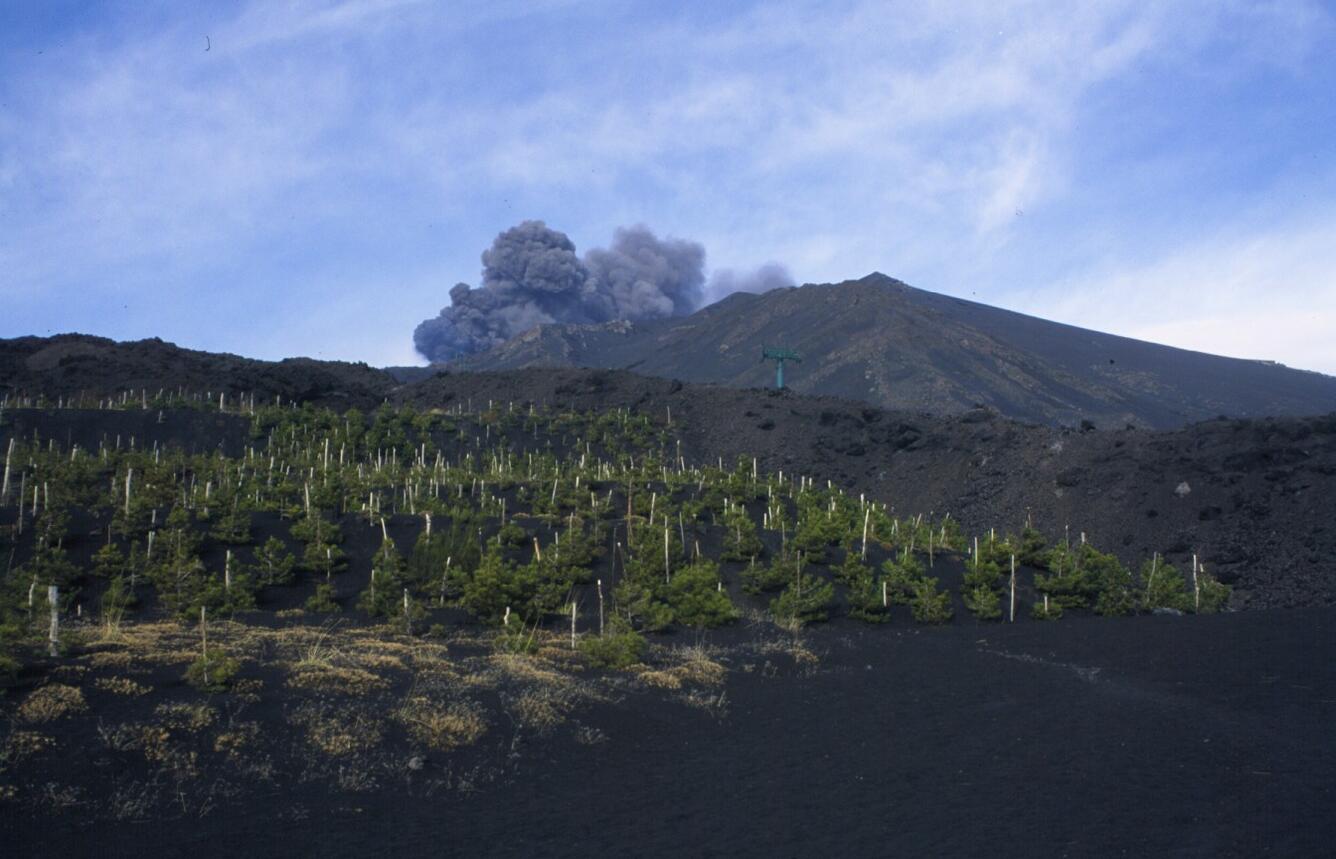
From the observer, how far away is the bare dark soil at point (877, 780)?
283 inches

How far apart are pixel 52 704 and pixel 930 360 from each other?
76214 millimetres

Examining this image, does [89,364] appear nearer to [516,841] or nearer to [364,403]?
[364,403]

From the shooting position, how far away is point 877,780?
9086 mm

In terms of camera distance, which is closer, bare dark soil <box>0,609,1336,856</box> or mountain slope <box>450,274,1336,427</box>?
bare dark soil <box>0,609,1336,856</box>

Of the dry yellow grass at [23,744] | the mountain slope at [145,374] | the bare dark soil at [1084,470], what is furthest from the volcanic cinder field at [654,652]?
the mountain slope at [145,374]

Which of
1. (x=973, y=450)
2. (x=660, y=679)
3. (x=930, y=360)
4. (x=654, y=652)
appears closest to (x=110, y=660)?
(x=660, y=679)

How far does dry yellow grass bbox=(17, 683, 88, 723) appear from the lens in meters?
8.45

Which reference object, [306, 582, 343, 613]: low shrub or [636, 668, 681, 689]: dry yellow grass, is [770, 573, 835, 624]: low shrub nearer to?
[636, 668, 681, 689]: dry yellow grass

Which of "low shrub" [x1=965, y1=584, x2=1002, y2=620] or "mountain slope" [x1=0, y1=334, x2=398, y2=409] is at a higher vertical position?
"mountain slope" [x1=0, y1=334, x2=398, y2=409]

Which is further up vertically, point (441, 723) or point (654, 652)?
point (441, 723)

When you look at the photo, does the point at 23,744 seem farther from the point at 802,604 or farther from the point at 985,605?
the point at 985,605

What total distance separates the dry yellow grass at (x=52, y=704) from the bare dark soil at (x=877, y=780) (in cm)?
63

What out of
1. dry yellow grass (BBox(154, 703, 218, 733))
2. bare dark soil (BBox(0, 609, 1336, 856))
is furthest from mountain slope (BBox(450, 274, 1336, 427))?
dry yellow grass (BBox(154, 703, 218, 733))

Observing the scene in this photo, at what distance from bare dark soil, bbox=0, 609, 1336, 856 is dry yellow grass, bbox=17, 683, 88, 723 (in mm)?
632
